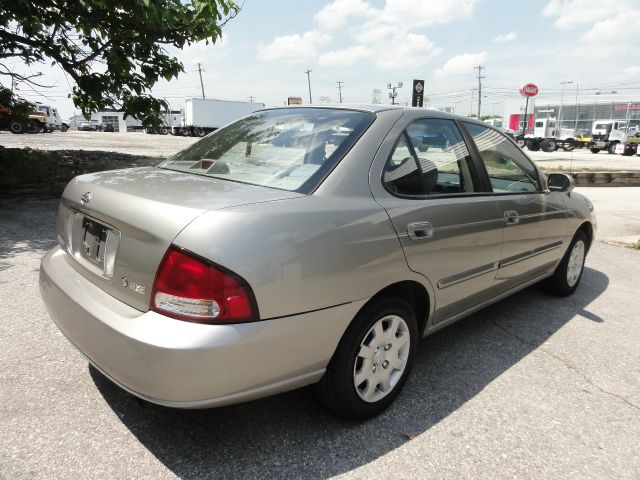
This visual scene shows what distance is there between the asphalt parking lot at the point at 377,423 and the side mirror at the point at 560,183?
1194mm

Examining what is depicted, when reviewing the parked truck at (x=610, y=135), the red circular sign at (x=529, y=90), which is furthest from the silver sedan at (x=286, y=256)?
the parked truck at (x=610, y=135)

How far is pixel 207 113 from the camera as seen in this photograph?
53125mm

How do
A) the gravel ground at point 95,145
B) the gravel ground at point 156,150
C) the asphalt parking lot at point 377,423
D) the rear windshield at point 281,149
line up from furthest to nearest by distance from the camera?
the gravel ground at point 95,145, the gravel ground at point 156,150, the rear windshield at point 281,149, the asphalt parking lot at point 377,423

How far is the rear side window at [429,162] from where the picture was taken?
2.57 m

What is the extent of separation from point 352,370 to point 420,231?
805 millimetres

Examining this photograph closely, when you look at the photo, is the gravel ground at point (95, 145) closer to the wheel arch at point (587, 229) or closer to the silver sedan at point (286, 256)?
the wheel arch at point (587, 229)

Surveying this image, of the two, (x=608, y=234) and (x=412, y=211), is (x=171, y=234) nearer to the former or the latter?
(x=412, y=211)

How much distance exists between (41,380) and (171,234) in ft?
5.10

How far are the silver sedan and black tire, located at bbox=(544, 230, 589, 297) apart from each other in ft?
4.23

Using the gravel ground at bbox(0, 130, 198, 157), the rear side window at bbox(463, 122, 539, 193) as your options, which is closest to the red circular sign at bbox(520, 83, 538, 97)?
the gravel ground at bbox(0, 130, 198, 157)

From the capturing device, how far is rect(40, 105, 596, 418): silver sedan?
1831mm

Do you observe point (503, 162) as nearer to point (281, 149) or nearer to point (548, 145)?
point (281, 149)

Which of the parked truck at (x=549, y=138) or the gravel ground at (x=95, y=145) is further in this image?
the parked truck at (x=549, y=138)

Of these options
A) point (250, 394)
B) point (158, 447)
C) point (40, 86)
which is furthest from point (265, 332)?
point (40, 86)
